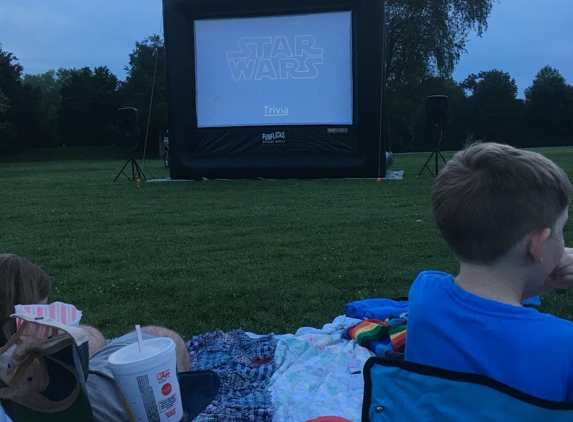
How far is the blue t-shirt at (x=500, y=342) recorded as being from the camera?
1.09 metres

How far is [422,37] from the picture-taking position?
2523 centimetres

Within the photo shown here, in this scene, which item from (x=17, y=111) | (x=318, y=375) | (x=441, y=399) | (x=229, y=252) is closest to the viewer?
(x=441, y=399)

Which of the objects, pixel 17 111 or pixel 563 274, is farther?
pixel 17 111

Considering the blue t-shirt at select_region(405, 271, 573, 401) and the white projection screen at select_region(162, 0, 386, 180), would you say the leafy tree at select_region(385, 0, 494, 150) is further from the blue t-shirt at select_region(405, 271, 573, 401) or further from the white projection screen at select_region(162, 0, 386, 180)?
the blue t-shirt at select_region(405, 271, 573, 401)

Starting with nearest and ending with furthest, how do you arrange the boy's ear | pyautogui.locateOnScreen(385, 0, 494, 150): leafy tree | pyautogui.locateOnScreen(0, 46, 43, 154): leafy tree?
the boy's ear < pyautogui.locateOnScreen(385, 0, 494, 150): leafy tree < pyautogui.locateOnScreen(0, 46, 43, 154): leafy tree

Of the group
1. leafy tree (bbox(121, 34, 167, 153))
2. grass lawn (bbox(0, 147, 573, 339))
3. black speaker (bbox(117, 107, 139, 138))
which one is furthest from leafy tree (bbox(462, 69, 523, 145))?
grass lawn (bbox(0, 147, 573, 339))

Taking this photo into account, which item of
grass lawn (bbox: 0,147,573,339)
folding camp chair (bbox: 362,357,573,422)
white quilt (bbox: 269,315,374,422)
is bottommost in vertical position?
white quilt (bbox: 269,315,374,422)

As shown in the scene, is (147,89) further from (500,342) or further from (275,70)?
(500,342)

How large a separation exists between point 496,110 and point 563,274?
47408 millimetres

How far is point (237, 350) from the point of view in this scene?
9.33 ft

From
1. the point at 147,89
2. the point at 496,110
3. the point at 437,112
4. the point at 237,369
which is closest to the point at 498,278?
the point at 237,369

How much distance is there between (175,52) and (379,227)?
6852 millimetres

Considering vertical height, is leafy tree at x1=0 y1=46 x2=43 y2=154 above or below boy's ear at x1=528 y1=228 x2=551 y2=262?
above

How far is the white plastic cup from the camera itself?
156cm
